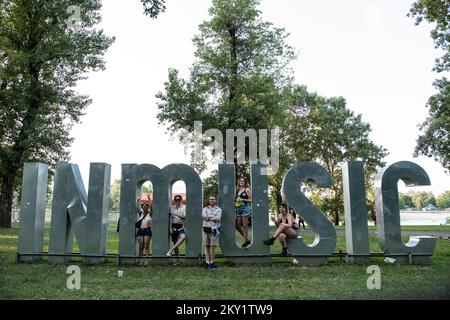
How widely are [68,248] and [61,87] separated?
665 inches

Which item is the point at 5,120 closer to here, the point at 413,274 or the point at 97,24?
the point at 97,24

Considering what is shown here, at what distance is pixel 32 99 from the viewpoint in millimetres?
23688

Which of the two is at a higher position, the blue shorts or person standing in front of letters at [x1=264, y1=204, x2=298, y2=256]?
the blue shorts

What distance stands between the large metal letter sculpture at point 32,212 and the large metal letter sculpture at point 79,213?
498 mm

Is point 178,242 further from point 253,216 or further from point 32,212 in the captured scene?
point 32,212

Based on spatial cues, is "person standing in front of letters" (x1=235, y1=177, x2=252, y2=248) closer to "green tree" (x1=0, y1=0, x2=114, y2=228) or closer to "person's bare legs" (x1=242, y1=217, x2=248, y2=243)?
"person's bare legs" (x1=242, y1=217, x2=248, y2=243)

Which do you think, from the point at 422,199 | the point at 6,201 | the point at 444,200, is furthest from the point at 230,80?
the point at 422,199

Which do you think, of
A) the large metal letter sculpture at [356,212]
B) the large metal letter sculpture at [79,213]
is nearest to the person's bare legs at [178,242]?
the large metal letter sculpture at [79,213]

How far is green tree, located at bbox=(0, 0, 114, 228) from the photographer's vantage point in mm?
22906

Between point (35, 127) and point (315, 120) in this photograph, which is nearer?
point (35, 127)

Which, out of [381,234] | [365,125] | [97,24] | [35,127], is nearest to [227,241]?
[381,234]

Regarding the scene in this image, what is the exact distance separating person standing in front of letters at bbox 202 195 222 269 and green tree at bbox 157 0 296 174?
16565 mm

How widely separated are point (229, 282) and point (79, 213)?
16.7 feet

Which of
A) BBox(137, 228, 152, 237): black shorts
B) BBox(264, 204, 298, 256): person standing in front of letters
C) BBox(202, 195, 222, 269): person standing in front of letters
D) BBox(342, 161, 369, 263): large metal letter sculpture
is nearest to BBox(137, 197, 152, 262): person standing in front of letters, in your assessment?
BBox(137, 228, 152, 237): black shorts
